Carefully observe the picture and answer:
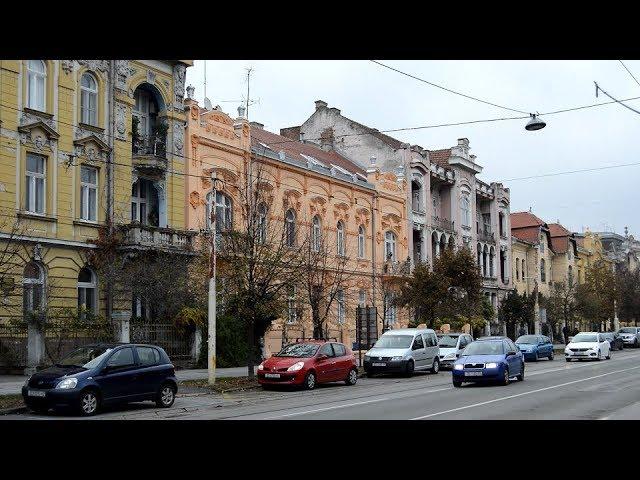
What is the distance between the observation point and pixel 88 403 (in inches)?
695

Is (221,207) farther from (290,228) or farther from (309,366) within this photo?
(309,366)

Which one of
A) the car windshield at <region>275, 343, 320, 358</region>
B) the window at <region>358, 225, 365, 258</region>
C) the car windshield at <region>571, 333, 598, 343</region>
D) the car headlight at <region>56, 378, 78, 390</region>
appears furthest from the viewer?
the window at <region>358, 225, 365, 258</region>

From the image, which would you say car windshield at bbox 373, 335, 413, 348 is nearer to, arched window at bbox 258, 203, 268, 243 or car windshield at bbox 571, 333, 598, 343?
arched window at bbox 258, 203, 268, 243

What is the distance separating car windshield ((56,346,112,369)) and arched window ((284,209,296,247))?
14.5 metres

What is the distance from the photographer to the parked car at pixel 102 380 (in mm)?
17406

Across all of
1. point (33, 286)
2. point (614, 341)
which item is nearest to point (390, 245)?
point (614, 341)

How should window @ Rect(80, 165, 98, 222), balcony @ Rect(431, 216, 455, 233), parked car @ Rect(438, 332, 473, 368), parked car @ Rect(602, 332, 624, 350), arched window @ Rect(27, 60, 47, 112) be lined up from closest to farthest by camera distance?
arched window @ Rect(27, 60, 47, 112), window @ Rect(80, 165, 98, 222), parked car @ Rect(438, 332, 473, 368), parked car @ Rect(602, 332, 624, 350), balcony @ Rect(431, 216, 455, 233)

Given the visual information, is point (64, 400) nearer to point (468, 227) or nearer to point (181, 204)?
point (181, 204)

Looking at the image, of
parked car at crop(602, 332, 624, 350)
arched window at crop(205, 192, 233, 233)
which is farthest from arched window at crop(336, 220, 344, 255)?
parked car at crop(602, 332, 624, 350)

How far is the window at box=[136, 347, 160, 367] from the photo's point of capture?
63.5 feet

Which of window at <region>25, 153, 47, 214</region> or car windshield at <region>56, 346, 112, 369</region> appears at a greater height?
window at <region>25, 153, 47, 214</region>

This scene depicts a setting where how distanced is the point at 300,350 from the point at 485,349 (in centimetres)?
609
